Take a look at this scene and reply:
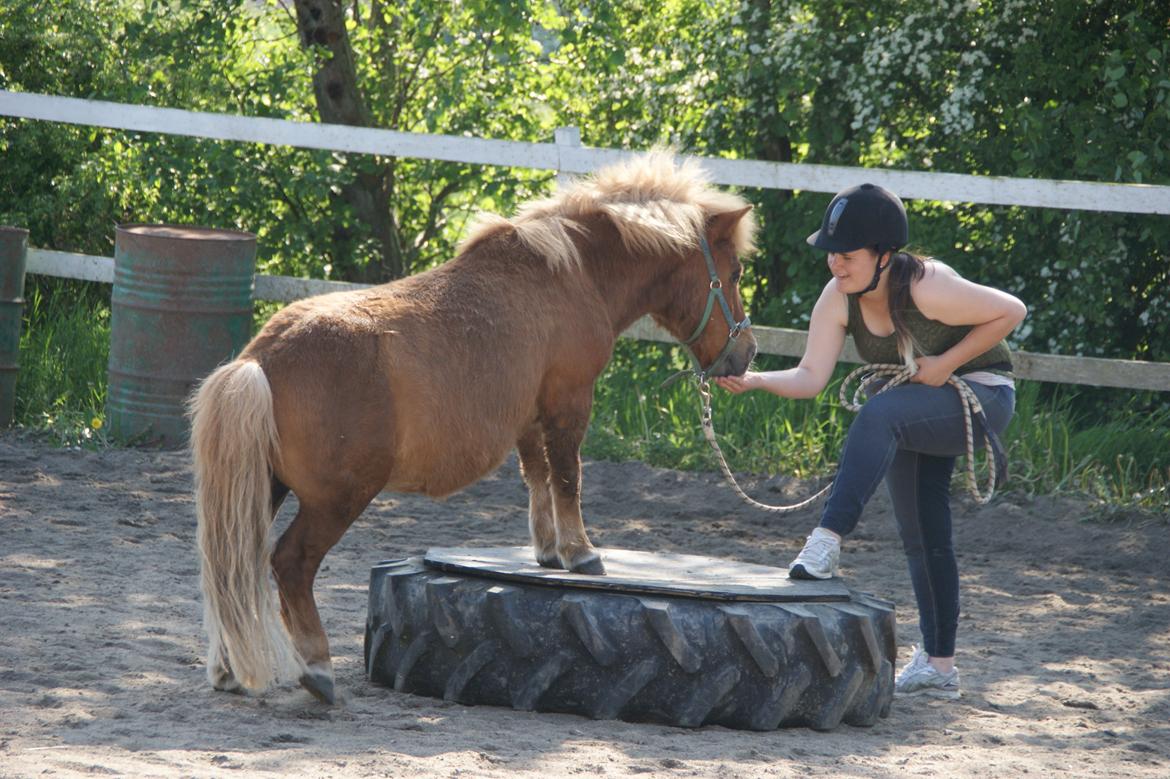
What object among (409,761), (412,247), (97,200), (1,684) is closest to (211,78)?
(97,200)

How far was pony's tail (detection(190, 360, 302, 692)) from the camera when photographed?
3.66 meters

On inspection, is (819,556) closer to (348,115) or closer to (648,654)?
(648,654)

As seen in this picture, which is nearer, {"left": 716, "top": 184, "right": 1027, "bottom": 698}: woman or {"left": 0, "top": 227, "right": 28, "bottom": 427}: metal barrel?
{"left": 716, "top": 184, "right": 1027, "bottom": 698}: woman

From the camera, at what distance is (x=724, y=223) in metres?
4.62

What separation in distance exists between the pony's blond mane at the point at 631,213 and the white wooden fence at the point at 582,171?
2.27 meters

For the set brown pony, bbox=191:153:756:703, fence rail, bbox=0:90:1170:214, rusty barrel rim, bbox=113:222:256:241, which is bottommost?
brown pony, bbox=191:153:756:703

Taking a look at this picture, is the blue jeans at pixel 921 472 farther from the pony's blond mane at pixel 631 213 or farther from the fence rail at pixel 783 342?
the fence rail at pixel 783 342

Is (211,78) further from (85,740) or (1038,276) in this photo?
(85,740)

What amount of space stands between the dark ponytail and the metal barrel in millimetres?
5950

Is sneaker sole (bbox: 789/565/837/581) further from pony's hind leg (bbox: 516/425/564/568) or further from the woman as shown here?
pony's hind leg (bbox: 516/425/564/568)

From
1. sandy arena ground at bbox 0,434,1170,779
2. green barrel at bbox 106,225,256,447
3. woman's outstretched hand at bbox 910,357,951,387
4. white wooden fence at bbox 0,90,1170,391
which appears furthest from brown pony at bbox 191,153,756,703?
green barrel at bbox 106,225,256,447

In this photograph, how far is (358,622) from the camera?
201 inches

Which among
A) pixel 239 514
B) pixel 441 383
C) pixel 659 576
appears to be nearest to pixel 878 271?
pixel 659 576

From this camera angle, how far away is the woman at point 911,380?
13.8 feet
